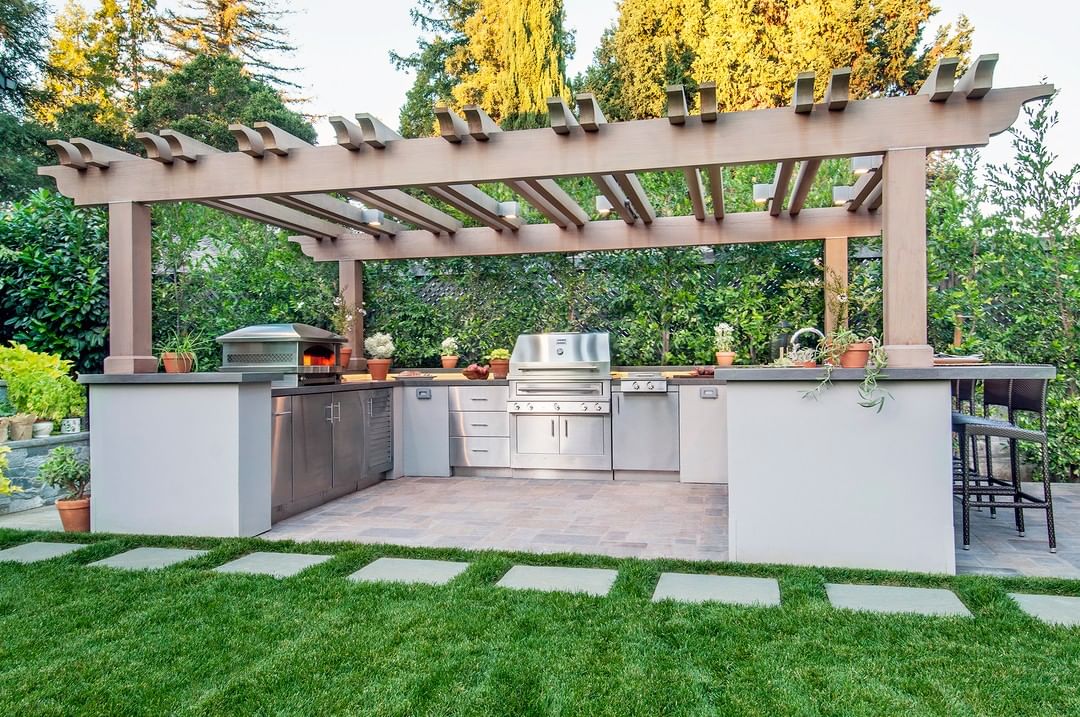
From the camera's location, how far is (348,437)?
5.57 metres

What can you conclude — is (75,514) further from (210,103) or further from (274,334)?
(210,103)

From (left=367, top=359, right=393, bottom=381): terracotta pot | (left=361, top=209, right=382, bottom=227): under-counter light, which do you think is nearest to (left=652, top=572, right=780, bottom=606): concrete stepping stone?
(left=367, top=359, right=393, bottom=381): terracotta pot

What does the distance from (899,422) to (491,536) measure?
2.21 metres

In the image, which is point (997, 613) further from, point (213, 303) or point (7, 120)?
point (7, 120)

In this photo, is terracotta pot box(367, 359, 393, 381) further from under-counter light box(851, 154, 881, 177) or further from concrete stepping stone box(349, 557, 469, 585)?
under-counter light box(851, 154, 881, 177)

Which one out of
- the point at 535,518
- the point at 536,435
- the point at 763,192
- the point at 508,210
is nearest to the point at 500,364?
the point at 536,435

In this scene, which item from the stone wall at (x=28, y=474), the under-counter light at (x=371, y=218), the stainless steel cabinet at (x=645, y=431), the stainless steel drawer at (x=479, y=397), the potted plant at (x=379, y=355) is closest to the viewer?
the stone wall at (x=28, y=474)

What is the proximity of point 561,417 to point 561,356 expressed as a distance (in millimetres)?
663

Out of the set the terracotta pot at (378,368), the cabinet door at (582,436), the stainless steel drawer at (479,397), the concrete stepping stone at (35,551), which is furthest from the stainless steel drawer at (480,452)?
the concrete stepping stone at (35,551)

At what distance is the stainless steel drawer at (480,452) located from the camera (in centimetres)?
643

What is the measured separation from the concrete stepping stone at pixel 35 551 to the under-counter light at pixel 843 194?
18.7 feet

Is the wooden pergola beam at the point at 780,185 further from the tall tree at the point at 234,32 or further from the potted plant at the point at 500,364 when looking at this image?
the tall tree at the point at 234,32

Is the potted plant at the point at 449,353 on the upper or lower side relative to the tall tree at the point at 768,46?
lower

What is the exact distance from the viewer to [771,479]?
11.4ft
